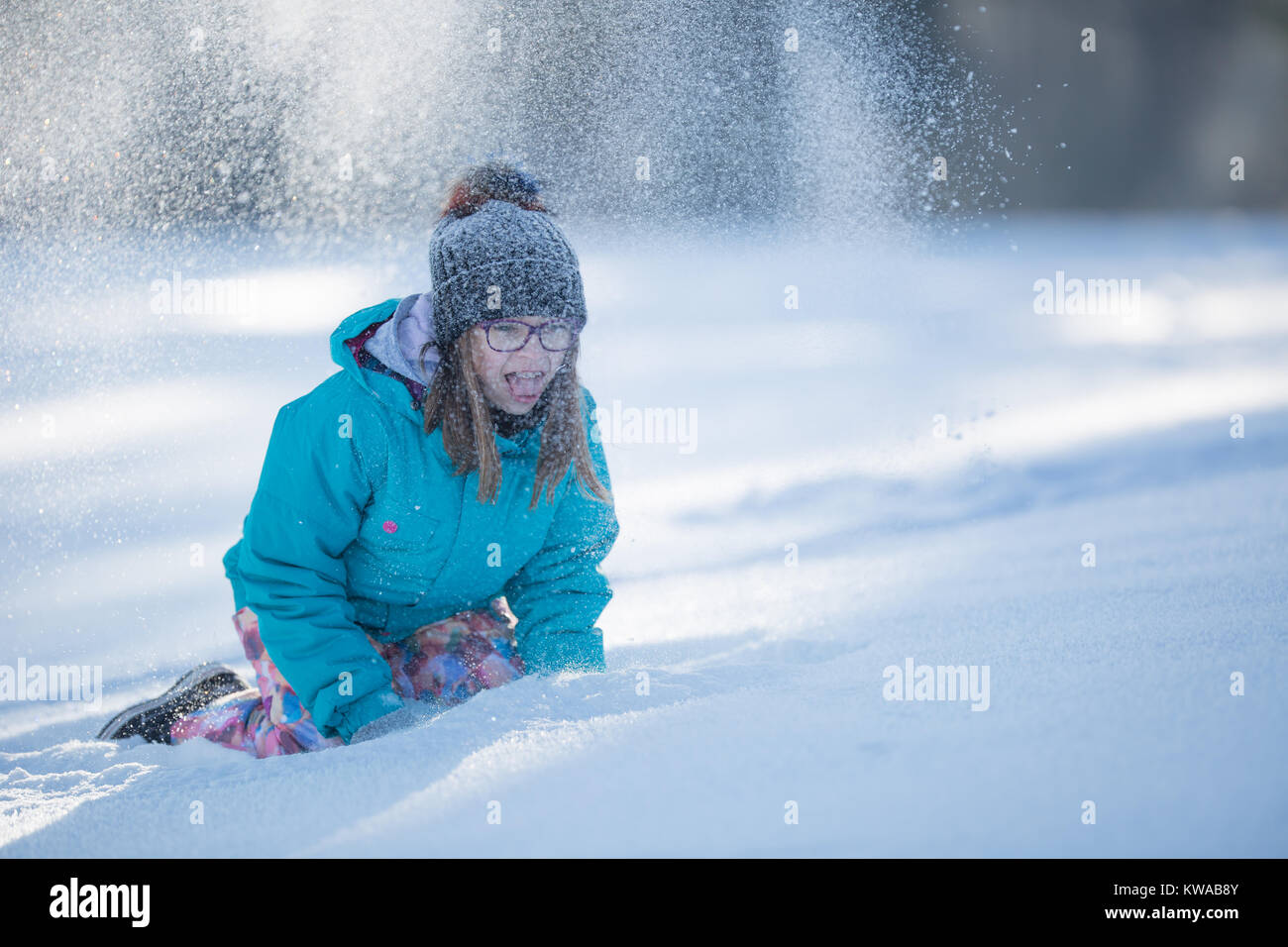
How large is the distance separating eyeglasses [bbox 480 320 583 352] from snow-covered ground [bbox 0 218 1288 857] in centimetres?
60

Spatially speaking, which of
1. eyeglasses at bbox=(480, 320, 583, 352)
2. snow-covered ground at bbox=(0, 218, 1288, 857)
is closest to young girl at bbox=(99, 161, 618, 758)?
eyeglasses at bbox=(480, 320, 583, 352)

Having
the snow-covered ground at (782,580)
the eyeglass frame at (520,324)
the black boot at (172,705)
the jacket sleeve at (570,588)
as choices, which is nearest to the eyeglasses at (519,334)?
the eyeglass frame at (520,324)

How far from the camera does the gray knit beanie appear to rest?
1.73 meters

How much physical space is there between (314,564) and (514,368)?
0.50m

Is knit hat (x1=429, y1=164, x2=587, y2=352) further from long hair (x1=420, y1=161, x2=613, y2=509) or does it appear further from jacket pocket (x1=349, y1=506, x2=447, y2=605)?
jacket pocket (x1=349, y1=506, x2=447, y2=605)

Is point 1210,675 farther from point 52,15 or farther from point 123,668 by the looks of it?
point 52,15

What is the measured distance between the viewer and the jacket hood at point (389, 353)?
5.75 feet

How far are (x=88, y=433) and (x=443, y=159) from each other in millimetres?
3373

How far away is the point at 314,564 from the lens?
1.79 m

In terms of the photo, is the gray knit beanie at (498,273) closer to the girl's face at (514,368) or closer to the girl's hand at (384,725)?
the girl's face at (514,368)

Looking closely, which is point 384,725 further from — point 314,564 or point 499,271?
point 499,271

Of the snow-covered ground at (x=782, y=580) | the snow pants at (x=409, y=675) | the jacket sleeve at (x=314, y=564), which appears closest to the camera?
the snow-covered ground at (x=782, y=580)

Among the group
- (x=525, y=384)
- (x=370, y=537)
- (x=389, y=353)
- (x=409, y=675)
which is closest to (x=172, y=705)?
(x=409, y=675)

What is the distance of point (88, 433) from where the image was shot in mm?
4246
